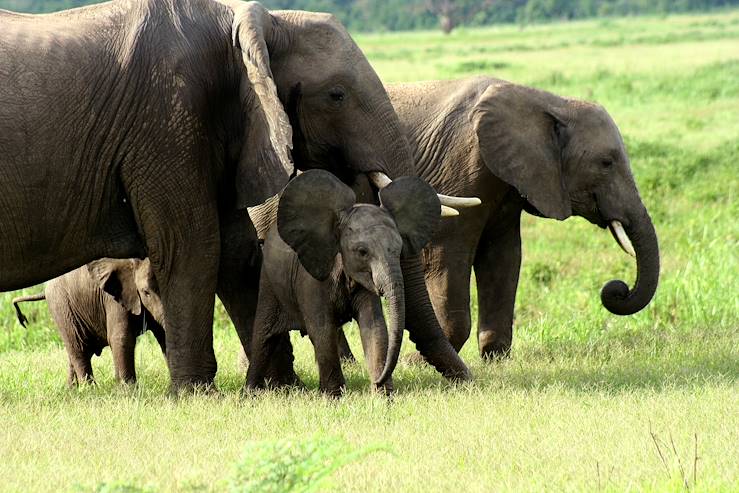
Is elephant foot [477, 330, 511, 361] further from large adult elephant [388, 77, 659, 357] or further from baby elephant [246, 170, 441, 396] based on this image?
baby elephant [246, 170, 441, 396]

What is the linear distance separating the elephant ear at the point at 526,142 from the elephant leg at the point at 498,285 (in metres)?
0.55

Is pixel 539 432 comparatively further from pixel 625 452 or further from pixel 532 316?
pixel 532 316

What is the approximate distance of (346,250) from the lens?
22.7 ft

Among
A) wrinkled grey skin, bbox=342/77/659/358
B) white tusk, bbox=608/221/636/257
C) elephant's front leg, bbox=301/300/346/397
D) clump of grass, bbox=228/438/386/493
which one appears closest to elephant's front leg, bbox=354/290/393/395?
elephant's front leg, bbox=301/300/346/397

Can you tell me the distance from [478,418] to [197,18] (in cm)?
232

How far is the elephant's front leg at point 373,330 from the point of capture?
6984 millimetres

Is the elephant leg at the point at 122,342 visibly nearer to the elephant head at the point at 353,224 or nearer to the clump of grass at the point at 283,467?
the elephant head at the point at 353,224

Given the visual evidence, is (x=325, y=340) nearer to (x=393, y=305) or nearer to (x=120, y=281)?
(x=393, y=305)

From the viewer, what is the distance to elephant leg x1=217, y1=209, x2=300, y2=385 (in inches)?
305

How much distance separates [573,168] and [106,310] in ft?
8.94

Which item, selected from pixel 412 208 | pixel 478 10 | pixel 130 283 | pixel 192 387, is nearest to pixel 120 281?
pixel 130 283

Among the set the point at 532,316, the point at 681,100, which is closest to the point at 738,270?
the point at 532,316

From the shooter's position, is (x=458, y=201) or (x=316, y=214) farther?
(x=458, y=201)

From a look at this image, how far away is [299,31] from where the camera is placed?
24.1ft
